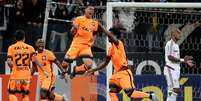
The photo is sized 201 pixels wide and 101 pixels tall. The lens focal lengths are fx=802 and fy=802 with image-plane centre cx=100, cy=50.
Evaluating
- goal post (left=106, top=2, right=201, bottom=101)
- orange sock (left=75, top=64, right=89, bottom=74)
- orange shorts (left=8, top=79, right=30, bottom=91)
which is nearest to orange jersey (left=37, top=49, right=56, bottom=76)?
orange sock (left=75, top=64, right=89, bottom=74)

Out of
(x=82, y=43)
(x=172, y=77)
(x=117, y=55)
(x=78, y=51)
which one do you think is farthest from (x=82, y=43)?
(x=172, y=77)

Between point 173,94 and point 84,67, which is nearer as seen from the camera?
point 84,67

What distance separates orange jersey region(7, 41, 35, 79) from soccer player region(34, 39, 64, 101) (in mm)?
1109

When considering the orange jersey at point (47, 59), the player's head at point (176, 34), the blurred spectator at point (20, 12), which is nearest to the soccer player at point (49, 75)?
the orange jersey at point (47, 59)

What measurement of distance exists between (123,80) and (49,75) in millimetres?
3081

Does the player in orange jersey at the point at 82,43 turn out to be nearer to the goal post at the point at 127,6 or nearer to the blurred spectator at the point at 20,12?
the goal post at the point at 127,6

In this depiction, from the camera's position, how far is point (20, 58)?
17.2 meters

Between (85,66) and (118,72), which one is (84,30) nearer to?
(85,66)

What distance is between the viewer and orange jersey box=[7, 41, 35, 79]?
56.2 ft

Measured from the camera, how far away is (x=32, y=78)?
18750mm

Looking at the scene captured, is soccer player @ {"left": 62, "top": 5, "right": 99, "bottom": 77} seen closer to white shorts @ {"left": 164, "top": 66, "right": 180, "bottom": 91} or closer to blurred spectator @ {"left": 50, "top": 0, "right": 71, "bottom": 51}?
white shorts @ {"left": 164, "top": 66, "right": 180, "bottom": 91}

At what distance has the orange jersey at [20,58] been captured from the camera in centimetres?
1714

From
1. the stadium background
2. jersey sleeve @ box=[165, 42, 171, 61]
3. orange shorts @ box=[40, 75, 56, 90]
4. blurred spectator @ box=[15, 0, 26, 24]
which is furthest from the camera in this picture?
blurred spectator @ box=[15, 0, 26, 24]

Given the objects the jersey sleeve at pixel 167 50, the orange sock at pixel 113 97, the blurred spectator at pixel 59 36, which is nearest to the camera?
the orange sock at pixel 113 97
